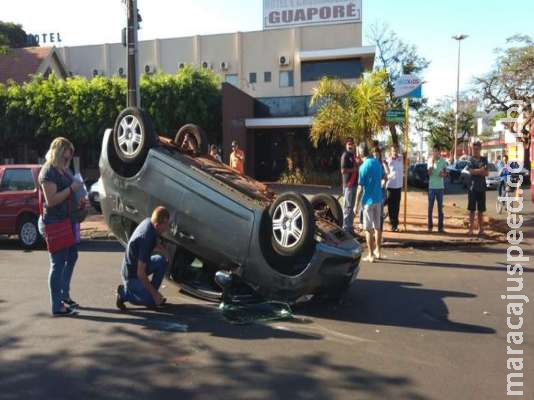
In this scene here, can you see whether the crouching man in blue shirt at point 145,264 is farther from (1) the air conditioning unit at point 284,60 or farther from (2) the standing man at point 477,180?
(1) the air conditioning unit at point 284,60

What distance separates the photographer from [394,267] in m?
7.95

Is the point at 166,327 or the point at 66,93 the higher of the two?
the point at 66,93

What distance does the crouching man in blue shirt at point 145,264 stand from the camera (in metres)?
5.28

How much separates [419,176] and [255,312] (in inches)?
946

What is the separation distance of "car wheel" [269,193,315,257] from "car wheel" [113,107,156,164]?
1.70 metres

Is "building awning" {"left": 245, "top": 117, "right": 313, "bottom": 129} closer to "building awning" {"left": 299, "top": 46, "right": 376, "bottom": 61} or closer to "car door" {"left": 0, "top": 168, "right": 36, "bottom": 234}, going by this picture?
"building awning" {"left": 299, "top": 46, "right": 376, "bottom": 61}

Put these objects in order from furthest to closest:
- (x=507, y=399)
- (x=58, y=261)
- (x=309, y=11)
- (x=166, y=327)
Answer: (x=309, y=11) → (x=58, y=261) → (x=166, y=327) → (x=507, y=399)

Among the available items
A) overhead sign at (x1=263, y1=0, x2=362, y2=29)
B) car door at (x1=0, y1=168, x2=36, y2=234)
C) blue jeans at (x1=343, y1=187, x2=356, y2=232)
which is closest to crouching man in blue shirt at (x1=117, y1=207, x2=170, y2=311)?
blue jeans at (x1=343, y1=187, x2=356, y2=232)

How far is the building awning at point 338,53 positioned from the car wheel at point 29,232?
91.3 ft

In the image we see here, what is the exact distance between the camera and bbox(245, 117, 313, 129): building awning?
84.1 ft

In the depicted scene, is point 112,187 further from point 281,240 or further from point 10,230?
point 10,230

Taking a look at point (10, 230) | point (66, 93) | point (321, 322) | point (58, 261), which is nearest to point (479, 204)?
point (321, 322)

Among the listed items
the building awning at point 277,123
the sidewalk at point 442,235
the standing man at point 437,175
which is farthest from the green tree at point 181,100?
the standing man at point 437,175

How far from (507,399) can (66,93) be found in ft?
81.3
